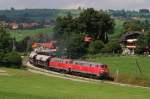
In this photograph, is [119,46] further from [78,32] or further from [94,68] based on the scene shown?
[94,68]

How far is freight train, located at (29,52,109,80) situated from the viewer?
74.4 meters

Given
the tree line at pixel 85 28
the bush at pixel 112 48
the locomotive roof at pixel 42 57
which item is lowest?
the locomotive roof at pixel 42 57

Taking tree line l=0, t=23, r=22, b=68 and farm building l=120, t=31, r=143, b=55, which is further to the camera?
farm building l=120, t=31, r=143, b=55

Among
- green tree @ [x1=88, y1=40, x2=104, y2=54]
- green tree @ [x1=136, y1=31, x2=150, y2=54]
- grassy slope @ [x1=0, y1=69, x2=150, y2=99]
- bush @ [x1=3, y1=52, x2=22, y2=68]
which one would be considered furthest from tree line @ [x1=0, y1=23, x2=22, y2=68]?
green tree @ [x1=136, y1=31, x2=150, y2=54]

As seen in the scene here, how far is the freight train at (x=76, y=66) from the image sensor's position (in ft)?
244

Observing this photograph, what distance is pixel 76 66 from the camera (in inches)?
3246

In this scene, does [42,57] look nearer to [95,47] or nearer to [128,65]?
[128,65]

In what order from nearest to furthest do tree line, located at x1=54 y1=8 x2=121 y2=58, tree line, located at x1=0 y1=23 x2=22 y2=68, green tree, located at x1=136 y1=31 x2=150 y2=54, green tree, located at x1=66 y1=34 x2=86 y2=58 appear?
tree line, located at x1=0 y1=23 x2=22 y2=68
green tree, located at x1=136 y1=31 x2=150 y2=54
green tree, located at x1=66 y1=34 x2=86 y2=58
tree line, located at x1=54 y1=8 x2=121 y2=58

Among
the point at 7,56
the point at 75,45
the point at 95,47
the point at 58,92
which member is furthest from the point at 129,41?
the point at 58,92

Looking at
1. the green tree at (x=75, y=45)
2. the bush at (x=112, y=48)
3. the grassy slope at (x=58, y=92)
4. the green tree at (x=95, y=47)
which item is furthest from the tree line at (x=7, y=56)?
the grassy slope at (x=58, y=92)

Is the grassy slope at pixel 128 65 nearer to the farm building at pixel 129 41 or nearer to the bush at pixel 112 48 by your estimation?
the bush at pixel 112 48

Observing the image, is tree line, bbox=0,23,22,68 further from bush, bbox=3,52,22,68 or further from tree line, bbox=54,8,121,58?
tree line, bbox=54,8,121,58

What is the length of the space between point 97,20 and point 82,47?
16.1m

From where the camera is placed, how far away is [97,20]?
156 metres
